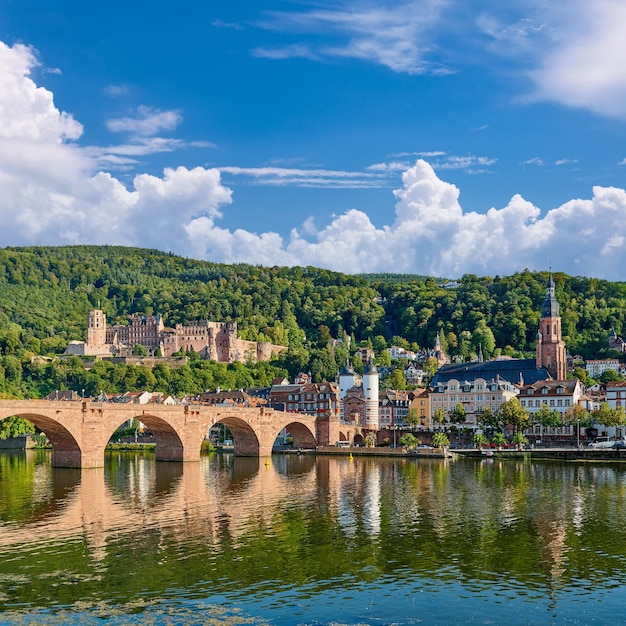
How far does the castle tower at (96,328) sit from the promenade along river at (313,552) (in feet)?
415

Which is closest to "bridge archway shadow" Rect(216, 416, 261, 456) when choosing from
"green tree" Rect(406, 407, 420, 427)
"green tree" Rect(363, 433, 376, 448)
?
"green tree" Rect(363, 433, 376, 448)

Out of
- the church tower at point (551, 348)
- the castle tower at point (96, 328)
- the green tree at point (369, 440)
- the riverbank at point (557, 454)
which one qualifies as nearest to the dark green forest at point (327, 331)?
A: the castle tower at point (96, 328)

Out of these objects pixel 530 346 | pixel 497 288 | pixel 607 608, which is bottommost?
pixel 607 608

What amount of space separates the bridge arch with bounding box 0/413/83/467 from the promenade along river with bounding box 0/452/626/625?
6.06 m

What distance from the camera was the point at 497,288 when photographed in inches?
7308

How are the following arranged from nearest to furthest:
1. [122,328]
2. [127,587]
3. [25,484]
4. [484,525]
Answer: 1. [127,587]
2. [484,525]
3. [25,484]
4. [122,328]

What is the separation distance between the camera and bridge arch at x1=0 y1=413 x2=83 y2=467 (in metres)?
63.3

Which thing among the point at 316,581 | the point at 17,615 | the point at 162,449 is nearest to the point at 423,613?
the point at 316,581

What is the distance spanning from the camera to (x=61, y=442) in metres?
67.2

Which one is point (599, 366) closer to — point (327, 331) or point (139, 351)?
point (327, 331)

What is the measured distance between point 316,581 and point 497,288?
534 feet

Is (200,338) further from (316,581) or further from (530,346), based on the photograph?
(316,581)

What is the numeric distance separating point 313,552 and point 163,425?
44115 millimetres

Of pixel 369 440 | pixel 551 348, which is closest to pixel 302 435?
pixel 369 440
